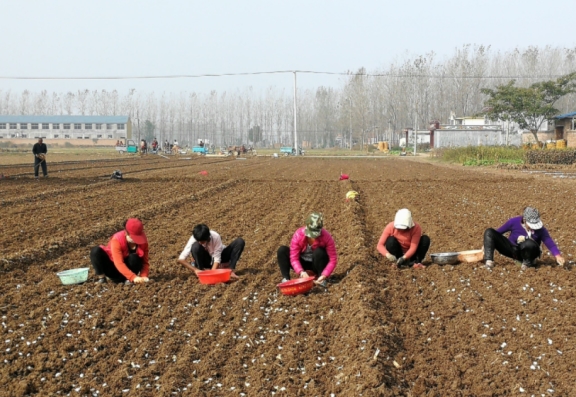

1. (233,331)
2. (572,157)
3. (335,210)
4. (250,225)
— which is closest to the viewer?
(233,331)

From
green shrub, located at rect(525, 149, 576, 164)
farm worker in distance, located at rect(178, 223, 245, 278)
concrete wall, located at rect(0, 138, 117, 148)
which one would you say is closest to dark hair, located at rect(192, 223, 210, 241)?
farm worker in distance, located at rect(178, 223, 245, 278)

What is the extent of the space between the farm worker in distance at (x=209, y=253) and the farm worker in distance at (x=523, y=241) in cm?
334

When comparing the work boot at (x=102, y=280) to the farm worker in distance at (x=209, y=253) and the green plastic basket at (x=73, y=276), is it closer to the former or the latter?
the green plastic basket at (x=73, y=276)

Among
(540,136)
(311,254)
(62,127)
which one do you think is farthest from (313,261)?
(62,127)

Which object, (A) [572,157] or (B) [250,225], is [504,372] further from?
(A) [572,157]

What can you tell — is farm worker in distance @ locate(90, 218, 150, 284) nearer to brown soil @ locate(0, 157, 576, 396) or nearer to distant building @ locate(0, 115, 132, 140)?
brown soil @ locate(0, 157, 576, 396)

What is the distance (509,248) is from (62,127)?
370 ft

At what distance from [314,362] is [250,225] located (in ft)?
25.9

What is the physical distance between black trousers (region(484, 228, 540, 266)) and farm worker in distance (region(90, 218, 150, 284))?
14.7 ft

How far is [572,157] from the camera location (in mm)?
34500

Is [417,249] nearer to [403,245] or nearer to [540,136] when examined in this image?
[403,245]

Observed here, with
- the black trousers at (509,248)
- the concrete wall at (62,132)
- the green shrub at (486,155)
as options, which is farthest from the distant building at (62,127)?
the black trousers at (509,248)

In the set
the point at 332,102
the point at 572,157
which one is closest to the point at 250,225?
the point at 572,157

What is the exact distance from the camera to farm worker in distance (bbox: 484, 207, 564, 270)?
27.7 feet
